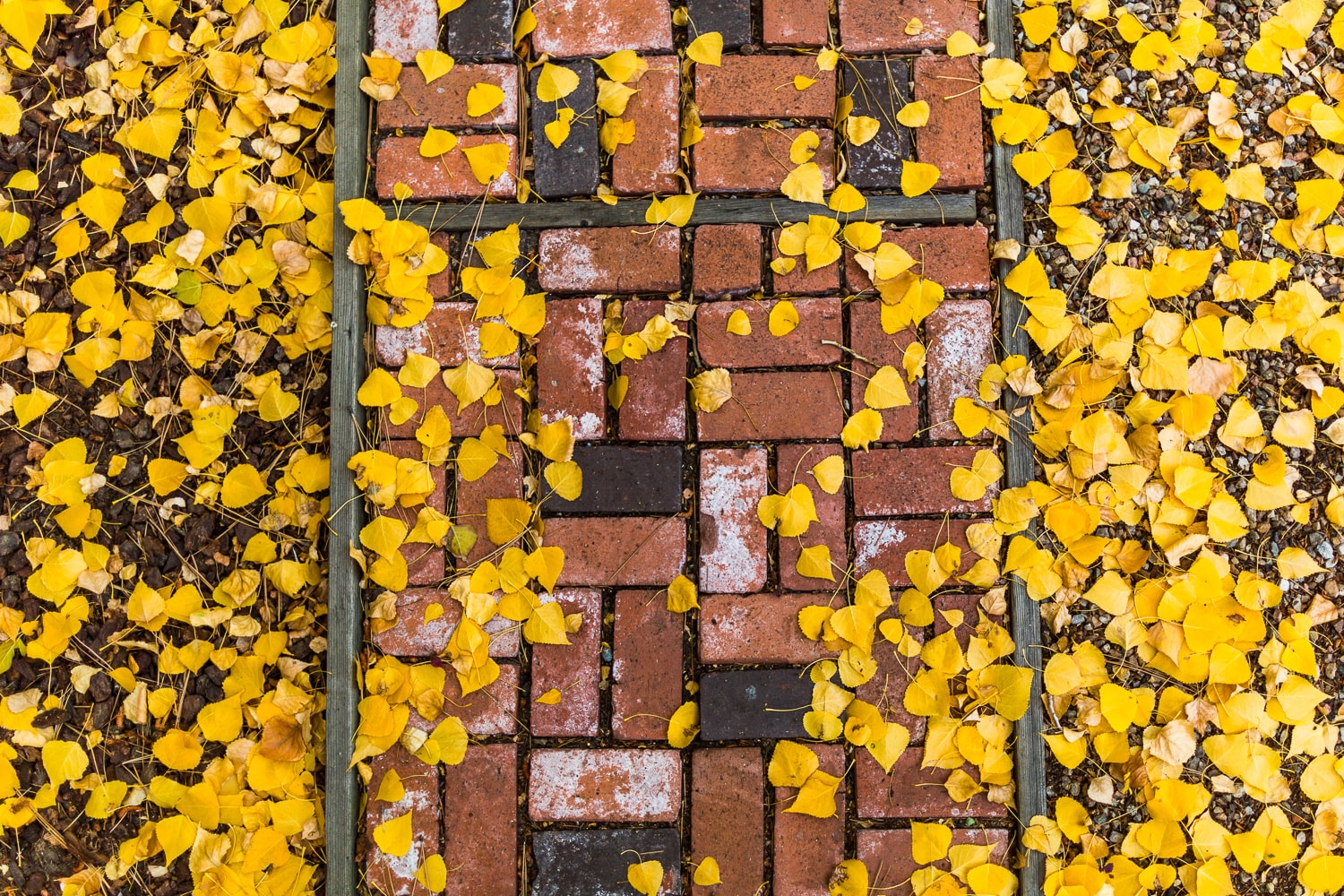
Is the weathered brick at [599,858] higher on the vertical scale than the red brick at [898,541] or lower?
lower

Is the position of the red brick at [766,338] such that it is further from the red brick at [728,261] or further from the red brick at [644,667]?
the red brick at [644,667]

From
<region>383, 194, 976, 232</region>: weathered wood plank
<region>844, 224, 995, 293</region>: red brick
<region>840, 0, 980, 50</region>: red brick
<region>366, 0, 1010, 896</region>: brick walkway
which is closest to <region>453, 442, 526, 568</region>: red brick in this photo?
<region>366, 0, 1010, 896</region>: brick walkway

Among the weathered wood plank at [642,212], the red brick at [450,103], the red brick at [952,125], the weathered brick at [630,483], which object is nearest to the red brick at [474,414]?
the weathered brick at [630,483]

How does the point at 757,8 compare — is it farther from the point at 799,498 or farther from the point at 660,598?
the point at 660,598

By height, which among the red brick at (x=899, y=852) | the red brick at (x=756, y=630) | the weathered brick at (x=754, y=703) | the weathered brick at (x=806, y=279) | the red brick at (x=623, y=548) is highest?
the weathered brick at (x=806, y=279)

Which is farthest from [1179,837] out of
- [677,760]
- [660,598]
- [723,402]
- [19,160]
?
[19,160]

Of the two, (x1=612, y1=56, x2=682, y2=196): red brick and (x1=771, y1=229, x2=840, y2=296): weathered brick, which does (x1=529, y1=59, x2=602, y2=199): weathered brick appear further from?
(x1=771, y1=229, x2=840, y2=296): weathered brick

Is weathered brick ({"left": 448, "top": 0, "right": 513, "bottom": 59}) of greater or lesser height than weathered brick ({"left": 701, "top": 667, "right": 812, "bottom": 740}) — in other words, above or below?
above
